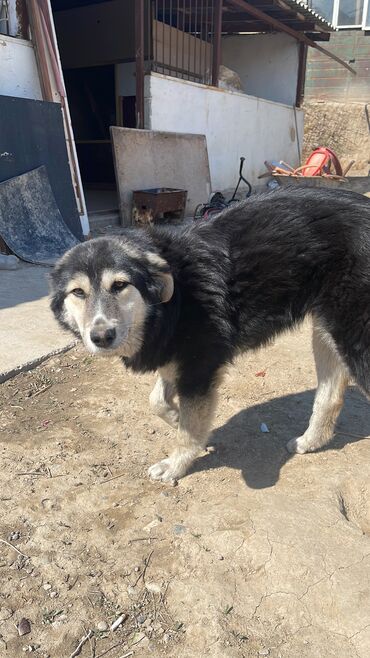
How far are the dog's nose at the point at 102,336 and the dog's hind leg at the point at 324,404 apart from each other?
4.01 ft

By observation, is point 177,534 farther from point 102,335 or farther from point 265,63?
point 265,63

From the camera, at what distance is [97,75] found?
1292 centimetres

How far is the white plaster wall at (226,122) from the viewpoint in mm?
9344

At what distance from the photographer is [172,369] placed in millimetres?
2746

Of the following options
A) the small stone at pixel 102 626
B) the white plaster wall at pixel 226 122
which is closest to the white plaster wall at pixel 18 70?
the white plaster wall at pixel 226 122

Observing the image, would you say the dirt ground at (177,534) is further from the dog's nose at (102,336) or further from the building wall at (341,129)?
the building wall at (341,129)

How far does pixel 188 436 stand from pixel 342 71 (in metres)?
20.8

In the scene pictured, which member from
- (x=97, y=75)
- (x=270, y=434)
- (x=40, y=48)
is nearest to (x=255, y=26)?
(x=97, y=75)

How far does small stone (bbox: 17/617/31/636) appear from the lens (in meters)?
1.84

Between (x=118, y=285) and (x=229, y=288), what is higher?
(x=118, y=285)

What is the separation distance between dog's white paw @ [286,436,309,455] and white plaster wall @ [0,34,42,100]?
592cm

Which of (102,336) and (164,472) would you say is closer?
(102,336)

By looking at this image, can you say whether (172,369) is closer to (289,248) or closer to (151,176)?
(289,248)

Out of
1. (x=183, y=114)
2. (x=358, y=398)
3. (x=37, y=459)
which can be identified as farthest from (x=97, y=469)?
(x=183, y=114)
